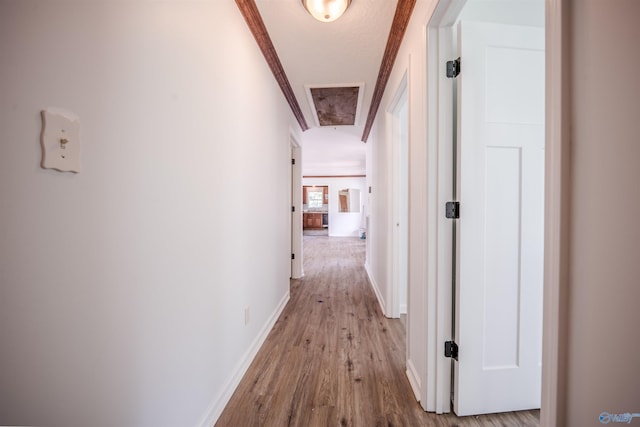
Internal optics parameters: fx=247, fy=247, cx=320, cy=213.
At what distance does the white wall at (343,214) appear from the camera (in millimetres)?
8977

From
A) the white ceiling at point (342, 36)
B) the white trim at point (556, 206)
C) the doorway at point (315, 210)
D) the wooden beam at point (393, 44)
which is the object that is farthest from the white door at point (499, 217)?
the doorway at point (315, 210)

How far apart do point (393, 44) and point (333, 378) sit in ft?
8.03

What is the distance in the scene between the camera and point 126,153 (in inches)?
30.3

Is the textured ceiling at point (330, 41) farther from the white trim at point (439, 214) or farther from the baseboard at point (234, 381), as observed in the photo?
the baseboard at point (234, 381)

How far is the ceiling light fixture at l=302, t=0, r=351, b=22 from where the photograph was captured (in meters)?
1.48

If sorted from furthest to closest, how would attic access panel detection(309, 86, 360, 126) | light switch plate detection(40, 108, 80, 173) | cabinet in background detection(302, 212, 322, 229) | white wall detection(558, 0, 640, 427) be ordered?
cabinet in background detection(302, 212, 322, 229) < attic access panel detection(309, 86, 360, 126) < light switch plate detection(40, 108, 80, 173) < white wall detection(558, 0, 640, 427)

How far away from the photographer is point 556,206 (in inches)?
21.6

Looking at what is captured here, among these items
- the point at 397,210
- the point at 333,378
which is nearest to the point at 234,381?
the point at 333,378

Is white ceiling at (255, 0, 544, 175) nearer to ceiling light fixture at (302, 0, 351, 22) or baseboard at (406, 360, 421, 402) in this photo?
ceiling light fixture at (302, 0, 351, 22)

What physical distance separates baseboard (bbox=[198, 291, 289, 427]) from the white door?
1239 mm

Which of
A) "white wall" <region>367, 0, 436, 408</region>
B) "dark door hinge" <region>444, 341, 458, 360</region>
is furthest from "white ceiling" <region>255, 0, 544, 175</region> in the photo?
"dark door hinge" <region>444, 341, 458, 360</region>

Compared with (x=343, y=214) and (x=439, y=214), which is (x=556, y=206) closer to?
(x=439, y=214)

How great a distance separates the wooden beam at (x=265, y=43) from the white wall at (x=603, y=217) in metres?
1.72

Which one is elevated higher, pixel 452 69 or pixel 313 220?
pixel 452 69
